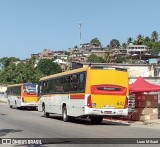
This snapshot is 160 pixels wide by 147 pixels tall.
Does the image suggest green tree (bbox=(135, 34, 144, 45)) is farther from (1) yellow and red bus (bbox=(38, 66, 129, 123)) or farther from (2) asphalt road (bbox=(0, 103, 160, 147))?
(2) asphalt road (bbox=(0, 103, 160, 147))

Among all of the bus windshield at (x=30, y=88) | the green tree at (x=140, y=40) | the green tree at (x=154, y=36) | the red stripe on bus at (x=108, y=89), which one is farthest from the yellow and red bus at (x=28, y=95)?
the green tree at (x=154, y=36)

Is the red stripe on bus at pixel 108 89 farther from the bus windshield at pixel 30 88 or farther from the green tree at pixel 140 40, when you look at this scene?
the green tree at pixel 140 40

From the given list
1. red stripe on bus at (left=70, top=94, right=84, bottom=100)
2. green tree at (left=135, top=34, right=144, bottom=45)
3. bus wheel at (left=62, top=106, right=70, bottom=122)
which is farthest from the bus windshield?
green tree at (left=135, top=34, right=144, bottom=45)

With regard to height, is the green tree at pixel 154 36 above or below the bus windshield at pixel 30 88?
above

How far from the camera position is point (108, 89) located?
847 inches

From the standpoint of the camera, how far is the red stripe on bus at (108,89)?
2131 centimetres

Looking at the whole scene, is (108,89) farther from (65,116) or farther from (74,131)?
(74,131)

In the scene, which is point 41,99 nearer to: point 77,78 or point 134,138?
point 77,78

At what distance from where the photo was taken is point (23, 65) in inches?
4818

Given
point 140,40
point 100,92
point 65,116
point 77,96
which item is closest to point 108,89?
point 100,92

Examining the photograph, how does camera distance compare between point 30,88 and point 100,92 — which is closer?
point 100,92

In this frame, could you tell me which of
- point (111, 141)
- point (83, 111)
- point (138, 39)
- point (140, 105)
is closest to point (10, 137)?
point (111, 141)

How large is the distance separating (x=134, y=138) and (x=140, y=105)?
9.76 m

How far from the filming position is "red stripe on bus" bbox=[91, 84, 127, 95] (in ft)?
69.9
